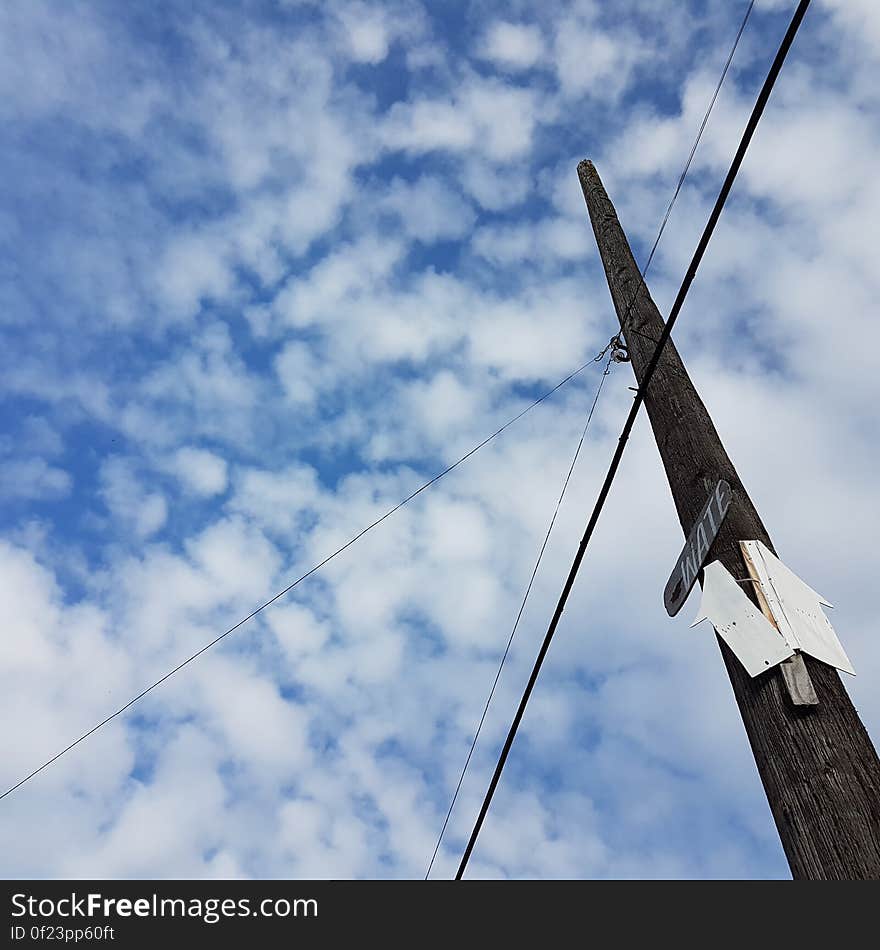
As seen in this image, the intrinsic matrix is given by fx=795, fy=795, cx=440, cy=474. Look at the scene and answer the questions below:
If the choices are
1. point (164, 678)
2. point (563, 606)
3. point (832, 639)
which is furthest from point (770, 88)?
point (164, 678)

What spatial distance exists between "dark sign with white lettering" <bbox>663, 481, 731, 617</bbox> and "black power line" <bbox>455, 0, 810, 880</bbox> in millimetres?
581

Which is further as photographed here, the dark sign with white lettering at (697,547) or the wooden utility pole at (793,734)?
the dark sign with white lettering at (697,547)

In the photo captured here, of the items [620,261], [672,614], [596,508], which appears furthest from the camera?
[620,261]

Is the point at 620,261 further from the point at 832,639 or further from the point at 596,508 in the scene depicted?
the point at 832,639

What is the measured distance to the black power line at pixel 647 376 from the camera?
2.85 metres

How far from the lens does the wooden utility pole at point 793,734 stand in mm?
2184

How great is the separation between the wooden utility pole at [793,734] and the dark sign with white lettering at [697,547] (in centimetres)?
5

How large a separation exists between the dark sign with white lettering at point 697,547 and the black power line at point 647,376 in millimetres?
581

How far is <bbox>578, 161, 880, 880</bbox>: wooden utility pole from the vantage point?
218 centimetres

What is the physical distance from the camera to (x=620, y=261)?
15.1 feet

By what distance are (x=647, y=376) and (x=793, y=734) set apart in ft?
5.48

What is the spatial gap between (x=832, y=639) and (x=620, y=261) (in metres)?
2.63

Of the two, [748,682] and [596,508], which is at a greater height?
[596,508]
